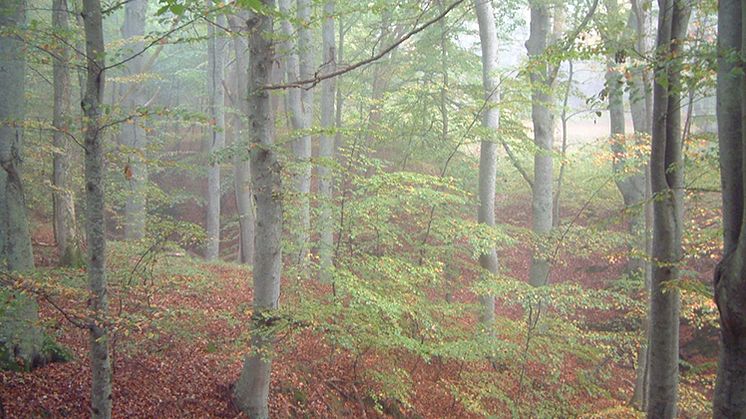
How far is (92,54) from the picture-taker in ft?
13.6

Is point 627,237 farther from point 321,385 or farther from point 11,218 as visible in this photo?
point 11,218

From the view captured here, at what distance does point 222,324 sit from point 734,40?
7132mm

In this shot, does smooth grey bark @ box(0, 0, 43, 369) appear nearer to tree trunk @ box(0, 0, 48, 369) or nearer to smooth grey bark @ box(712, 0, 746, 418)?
tree trunk @ box(0, 0, 48, 369)

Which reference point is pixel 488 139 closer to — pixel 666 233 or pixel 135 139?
pixel 666 233

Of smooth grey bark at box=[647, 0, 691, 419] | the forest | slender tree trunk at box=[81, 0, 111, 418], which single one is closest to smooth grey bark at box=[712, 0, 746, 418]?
the forest

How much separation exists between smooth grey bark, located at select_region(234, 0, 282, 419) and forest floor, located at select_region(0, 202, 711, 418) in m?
0.23

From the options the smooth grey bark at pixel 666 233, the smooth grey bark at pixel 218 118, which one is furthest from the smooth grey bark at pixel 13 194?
the smooth grey bark at pixel 218 118

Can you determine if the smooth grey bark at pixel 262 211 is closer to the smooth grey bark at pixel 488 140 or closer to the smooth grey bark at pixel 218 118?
the smooth grey bark at pixel 488 140

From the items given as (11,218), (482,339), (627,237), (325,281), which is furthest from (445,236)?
(11,218)

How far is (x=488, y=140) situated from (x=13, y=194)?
7666 millimetres

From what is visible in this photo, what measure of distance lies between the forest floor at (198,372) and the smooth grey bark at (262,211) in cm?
23

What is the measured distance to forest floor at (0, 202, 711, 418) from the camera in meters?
5.21

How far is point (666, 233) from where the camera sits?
538 cm

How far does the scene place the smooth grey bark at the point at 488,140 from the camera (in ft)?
32.4
